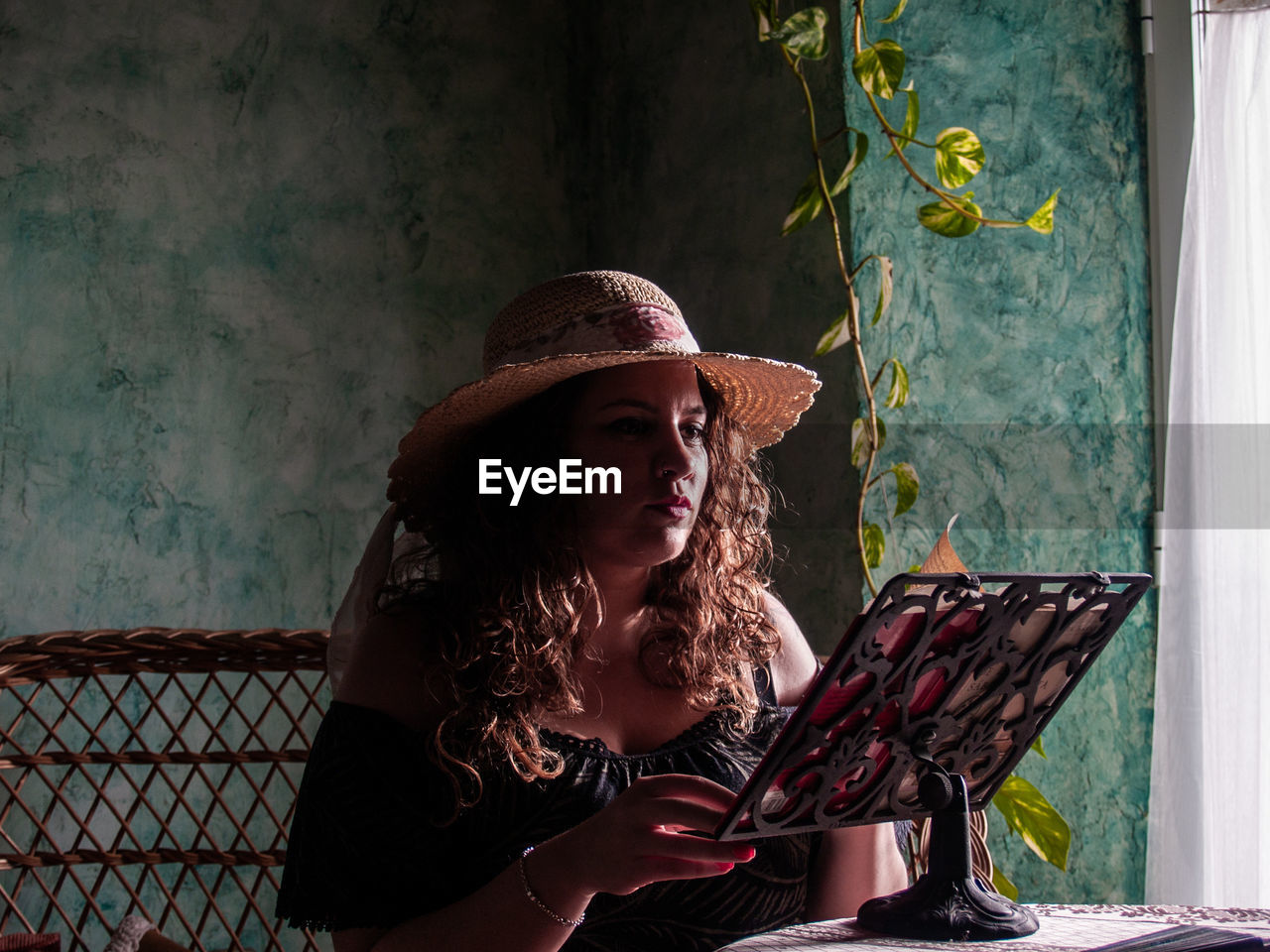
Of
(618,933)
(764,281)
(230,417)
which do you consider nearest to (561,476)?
(618,933)

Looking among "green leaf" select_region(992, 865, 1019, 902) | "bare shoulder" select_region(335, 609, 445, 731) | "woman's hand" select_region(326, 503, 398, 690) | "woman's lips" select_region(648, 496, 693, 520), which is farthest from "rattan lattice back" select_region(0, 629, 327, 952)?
"green leaf" select_region(992, 865, 1019, 902)

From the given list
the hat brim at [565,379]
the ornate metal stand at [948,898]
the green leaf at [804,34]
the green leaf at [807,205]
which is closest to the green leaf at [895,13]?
the green leaf at [804,34]

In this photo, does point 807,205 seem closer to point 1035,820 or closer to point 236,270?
point 1035,820

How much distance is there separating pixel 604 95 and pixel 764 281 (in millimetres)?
781

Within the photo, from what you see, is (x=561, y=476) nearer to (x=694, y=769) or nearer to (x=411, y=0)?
(x=694, y=769)

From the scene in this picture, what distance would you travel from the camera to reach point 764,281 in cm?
226

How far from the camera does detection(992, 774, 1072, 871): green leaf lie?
1.72 m

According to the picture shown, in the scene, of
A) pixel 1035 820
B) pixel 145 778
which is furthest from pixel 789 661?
pixel 145 778

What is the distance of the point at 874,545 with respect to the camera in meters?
1.93

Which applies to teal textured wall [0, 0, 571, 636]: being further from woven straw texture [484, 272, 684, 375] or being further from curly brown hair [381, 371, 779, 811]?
woven straw texture [484, 272, 684, 375]

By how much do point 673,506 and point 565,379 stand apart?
210 mm

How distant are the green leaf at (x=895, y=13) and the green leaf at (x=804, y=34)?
11cm

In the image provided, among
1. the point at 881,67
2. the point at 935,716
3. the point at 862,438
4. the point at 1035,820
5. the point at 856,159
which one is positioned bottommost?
the point at 1035,820

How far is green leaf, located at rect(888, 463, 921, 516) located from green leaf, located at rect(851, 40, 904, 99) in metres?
0.59
